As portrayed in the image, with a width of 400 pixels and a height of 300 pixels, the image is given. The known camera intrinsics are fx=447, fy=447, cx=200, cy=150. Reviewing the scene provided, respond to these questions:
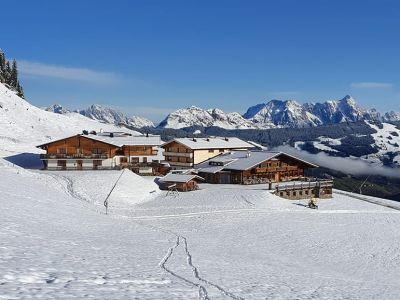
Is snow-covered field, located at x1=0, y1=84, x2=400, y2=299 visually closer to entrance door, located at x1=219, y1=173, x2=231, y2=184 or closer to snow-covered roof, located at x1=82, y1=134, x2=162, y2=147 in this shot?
entrance door, located at x1=219, y1=173, x2=231, y2=184

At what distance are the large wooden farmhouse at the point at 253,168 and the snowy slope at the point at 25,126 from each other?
3355 cm

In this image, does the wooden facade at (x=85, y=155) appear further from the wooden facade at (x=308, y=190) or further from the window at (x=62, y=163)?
the wooden facade at (x=308, y=190)

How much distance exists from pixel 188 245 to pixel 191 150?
1974 inches

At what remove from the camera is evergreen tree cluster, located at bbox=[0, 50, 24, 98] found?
138 meters

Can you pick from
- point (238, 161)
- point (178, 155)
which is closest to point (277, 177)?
point (238, 161)

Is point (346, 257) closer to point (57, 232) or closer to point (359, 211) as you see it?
point (57, 232)

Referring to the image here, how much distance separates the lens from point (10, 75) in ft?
460

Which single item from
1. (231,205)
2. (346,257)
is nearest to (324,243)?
(346,257)

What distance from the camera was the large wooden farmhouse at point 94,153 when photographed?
68875 millimetres

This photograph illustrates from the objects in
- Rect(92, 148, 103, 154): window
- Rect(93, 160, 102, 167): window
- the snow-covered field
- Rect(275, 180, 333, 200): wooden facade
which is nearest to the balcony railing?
Rect(93, 160, 102, 167): window

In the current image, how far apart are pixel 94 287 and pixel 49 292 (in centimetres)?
160

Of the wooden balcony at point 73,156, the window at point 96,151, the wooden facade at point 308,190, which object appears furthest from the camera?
the window at point 96,151

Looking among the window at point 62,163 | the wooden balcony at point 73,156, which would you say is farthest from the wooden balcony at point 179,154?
the window at point 62,163

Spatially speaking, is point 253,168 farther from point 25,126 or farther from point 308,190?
point 25,126
